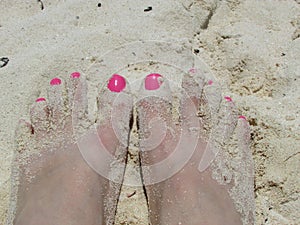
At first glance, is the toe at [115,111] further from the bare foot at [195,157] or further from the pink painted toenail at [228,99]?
the pink painted toenail at [228,99]

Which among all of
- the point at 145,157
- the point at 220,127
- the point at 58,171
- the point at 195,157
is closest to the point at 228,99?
the point at 220,127

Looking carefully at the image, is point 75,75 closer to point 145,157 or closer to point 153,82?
point 153,82

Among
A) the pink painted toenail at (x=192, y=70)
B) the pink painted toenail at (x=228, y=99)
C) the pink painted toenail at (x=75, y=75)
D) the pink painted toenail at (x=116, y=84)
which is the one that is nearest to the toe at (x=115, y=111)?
the pink painted toenail at (x=116, y=84)

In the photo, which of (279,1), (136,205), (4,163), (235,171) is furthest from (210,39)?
(4,163)

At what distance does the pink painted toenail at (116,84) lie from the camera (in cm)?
197

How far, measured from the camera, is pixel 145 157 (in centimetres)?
189

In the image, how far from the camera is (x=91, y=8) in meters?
2.42

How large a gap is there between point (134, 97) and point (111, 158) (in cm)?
30

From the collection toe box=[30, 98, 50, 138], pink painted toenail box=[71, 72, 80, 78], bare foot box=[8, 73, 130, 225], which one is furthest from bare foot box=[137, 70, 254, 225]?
toe box=[30, 98, 50, 138]

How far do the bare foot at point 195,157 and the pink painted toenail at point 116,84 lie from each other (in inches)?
3.4

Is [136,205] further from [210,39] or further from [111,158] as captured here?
[210,39]

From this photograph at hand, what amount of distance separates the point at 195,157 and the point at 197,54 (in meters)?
0.59

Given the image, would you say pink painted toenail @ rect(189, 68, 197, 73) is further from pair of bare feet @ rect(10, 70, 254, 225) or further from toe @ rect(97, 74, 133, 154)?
toe @ rect(97, 74, 133, 154)

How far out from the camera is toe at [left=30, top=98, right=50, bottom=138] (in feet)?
6.48
